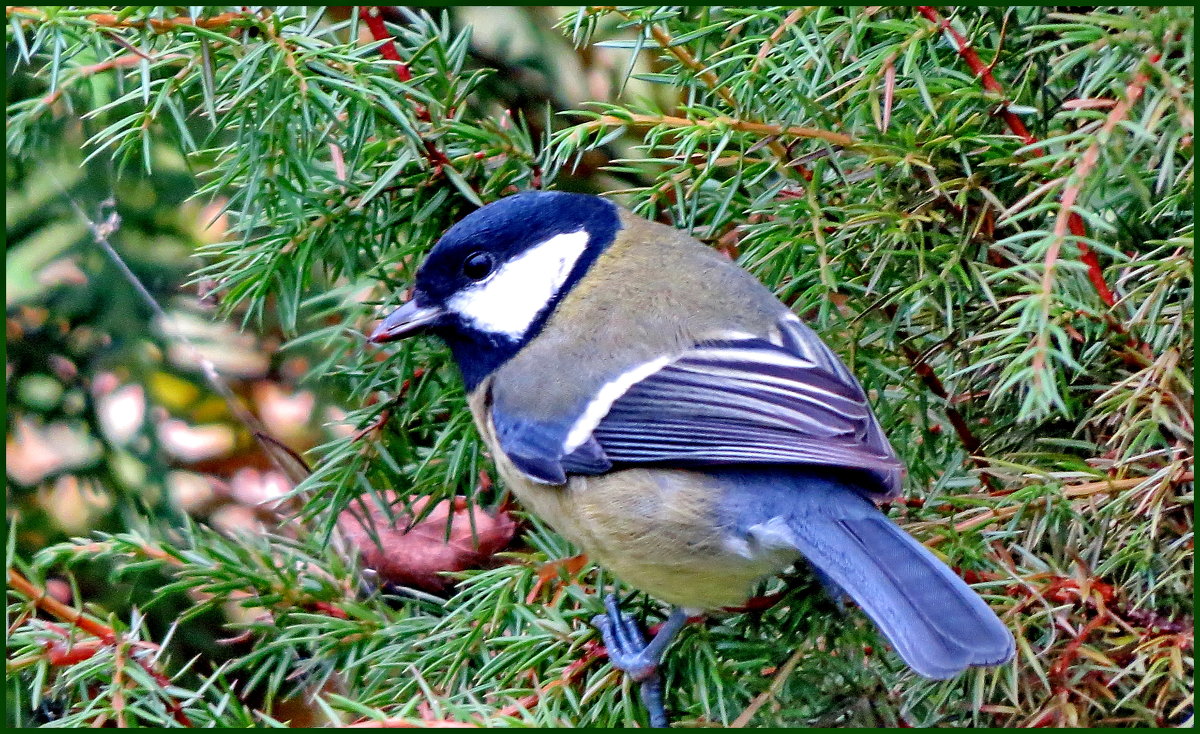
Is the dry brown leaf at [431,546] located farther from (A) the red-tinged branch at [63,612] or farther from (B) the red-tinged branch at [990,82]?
(B) the red-tinged branch at [990,82]

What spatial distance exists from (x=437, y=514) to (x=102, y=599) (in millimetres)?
940

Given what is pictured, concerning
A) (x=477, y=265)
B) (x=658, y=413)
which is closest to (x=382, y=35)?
(x=477, y=265)

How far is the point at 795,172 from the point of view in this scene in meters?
1.79

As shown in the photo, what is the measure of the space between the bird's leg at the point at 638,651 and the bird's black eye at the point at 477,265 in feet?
2.22

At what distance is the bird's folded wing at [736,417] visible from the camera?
5.88 feet

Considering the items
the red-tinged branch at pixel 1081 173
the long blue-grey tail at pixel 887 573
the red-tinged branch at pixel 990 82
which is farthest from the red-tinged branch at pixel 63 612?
the red-tinged branch at pixel 990 82

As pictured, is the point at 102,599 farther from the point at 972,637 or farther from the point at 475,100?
the point at 972,637

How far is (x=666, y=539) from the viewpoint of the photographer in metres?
1.88

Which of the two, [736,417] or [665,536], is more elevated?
[736,417]

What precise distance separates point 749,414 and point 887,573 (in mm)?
384

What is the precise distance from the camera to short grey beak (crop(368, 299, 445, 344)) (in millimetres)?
1998

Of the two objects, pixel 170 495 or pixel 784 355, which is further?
pixel 170 495

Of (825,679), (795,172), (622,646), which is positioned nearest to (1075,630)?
(825,679)

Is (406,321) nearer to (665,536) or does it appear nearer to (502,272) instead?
(502,272)
